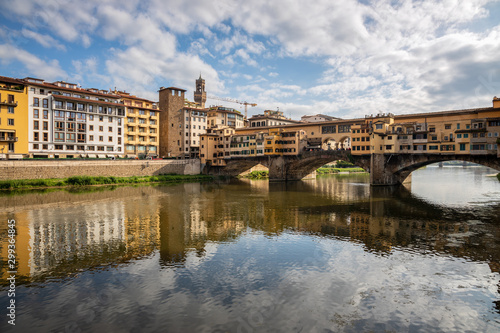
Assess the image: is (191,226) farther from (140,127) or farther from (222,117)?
(222,117)

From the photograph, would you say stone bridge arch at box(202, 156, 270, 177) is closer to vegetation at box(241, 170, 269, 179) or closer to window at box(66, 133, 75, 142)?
vegetation at box(241, 170, 269, 179)

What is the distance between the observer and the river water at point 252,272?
399 inches

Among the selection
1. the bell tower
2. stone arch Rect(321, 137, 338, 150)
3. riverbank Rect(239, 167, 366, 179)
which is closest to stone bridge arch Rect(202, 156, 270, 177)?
riverbank Rect(239, 167, 366, 179)

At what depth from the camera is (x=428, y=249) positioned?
57.2ft

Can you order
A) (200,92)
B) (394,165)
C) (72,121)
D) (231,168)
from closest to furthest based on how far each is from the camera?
(394,165) < (72,121) < (231,168) < (200,92)

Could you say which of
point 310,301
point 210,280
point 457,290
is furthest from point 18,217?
point 457,290

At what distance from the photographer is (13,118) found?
160ft

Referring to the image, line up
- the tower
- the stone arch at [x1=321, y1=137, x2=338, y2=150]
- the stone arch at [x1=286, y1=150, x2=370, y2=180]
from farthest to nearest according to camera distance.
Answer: the tower → the stone arch at [x1=321, y1=137, x2=338, y2=150] → the stone arch at [x1=286, y1=150, x2=370, y2=180]

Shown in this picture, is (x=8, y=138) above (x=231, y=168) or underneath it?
above

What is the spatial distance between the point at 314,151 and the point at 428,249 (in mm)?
42208

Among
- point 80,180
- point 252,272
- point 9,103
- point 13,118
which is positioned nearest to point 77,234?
point 252,272

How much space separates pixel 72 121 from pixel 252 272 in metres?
55.8

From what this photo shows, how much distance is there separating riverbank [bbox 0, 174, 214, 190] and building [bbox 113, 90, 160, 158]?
12954mm

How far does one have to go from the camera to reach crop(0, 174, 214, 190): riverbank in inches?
1640
